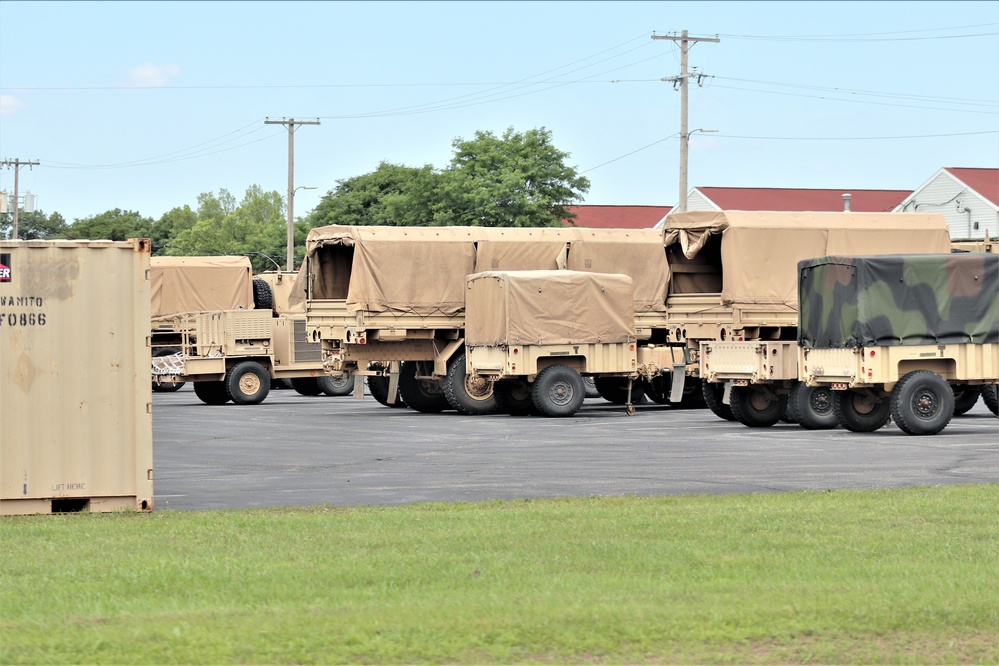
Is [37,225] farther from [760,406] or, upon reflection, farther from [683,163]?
[760,406]

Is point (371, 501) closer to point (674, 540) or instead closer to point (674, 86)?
point (674, 540)

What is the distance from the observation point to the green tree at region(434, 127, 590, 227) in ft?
234

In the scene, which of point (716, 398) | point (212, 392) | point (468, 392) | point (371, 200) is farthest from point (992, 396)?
point (371, 200)

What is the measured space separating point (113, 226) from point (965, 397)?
94.0m

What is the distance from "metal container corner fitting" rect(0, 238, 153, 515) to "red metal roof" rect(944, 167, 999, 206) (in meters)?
62.1

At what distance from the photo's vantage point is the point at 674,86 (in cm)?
5141

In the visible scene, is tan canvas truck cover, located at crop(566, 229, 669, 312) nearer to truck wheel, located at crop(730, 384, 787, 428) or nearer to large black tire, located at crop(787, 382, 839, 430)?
truck wheel, located at crop(730, 384, 787, 428)

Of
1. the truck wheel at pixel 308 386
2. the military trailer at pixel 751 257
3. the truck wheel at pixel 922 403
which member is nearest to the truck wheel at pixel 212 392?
the truck wheel at pixel 308 386

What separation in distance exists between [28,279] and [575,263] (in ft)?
61.7

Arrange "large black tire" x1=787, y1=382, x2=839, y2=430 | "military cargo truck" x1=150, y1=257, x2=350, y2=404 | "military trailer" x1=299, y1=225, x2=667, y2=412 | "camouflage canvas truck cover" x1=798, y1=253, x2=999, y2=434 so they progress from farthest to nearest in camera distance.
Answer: "military cargo truck" x1=150, y1=257, x2=350, y2=404
"military trailer" x1=299, y1=225, x2=667, y2=412
"large black tire" x1=787, y1=382, x2=839, y2=430
"camouflage canvas truck cover" x1=798, y1=253, x2=999, y2=434

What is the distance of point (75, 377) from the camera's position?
12.7 m

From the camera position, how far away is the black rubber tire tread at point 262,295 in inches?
1606

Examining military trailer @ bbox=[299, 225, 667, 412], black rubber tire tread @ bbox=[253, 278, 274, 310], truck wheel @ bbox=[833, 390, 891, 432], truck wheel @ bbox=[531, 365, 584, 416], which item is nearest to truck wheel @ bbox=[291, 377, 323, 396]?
black rubber tire tread @ bbox=[253, 278, 274, 310]

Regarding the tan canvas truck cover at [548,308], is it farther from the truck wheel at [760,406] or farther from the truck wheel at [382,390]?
the truck wheel at [760,406]
